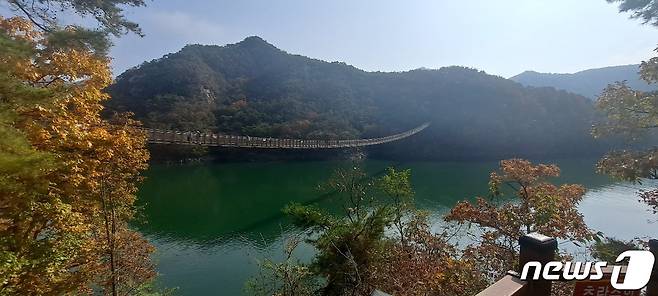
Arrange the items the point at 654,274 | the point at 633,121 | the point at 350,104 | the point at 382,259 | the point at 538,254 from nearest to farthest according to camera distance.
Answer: the point at 538,254 → the point at 654,274 → the point at 633,121 → the point at 382,259 → the point at 350,104

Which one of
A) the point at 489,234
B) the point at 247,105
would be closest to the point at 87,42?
the point at 489,234

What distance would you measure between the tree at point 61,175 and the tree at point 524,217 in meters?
5.53

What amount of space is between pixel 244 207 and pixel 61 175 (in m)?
14.3

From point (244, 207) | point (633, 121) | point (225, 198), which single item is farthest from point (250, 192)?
point (633, 121)

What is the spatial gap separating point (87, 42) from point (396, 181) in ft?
21.3

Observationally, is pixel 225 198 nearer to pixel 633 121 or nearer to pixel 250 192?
pixel 250 192

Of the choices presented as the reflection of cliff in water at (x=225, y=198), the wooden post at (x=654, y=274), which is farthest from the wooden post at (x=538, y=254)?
the reflection of cliff in water at (x=225, y=198)

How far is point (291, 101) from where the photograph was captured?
148 ft

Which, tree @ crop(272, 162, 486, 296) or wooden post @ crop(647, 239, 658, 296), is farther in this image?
tree @ crop(272, 162, 486, 296)

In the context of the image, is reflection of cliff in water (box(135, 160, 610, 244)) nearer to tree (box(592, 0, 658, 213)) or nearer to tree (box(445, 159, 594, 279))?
tree (box(445, 159, 594, 279))

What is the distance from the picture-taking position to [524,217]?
608 centimetres

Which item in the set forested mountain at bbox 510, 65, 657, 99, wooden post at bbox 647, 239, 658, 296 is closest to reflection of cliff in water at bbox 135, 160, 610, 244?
wooden post at bbox 647, 239, 658, 296

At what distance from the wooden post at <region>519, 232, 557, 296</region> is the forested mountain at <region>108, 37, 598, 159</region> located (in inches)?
1222

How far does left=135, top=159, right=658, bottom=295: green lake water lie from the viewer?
10695mm
